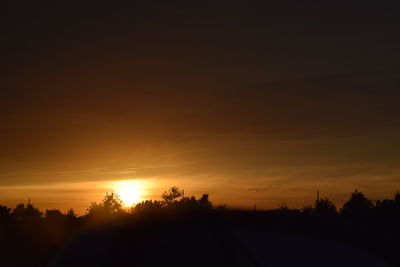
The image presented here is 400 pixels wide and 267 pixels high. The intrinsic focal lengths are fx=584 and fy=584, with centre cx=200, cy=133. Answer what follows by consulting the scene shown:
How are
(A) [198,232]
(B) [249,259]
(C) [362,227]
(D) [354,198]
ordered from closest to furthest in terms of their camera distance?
(B) [249,259] → (A) [198,232] → (C) [362,227] → (D) [354,198]

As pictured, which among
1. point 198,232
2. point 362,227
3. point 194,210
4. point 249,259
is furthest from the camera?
point 362,227

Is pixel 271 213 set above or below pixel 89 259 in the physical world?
above

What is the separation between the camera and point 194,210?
7473 mm

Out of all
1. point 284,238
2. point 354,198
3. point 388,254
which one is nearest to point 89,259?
point 284,238

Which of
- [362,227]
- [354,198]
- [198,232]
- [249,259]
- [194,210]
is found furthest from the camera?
[354,198]

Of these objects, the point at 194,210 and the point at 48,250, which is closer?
the point at 194,210

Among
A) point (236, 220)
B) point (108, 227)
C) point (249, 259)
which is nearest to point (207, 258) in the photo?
point (249, 259)

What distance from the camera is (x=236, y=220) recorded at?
7289 millimetres

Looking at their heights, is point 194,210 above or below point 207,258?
above

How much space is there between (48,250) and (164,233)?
2.43 meters

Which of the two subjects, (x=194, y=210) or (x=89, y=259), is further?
(x=194, y=210)

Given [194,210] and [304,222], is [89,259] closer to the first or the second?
[194,210]

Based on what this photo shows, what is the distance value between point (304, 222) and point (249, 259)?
5.47 feet

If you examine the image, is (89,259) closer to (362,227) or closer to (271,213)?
(271,213)
